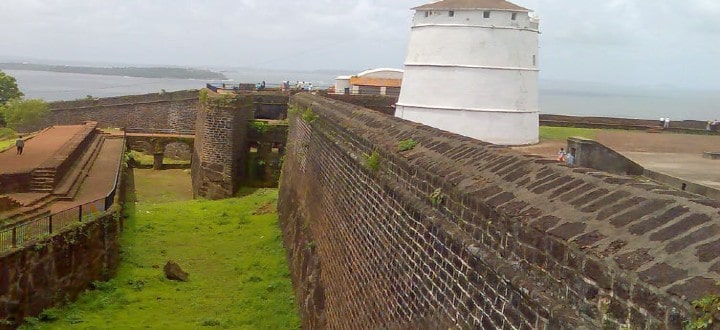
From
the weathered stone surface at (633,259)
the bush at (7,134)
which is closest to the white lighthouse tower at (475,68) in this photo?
the weathered stone surface at (633,259)

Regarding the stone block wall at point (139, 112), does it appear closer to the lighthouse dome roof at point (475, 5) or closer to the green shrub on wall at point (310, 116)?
the lighthouse dome roof at point (475, 5)

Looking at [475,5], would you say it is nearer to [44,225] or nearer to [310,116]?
[310,116]

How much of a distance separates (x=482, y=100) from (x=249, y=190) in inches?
441

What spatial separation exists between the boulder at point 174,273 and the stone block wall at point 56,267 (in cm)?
110

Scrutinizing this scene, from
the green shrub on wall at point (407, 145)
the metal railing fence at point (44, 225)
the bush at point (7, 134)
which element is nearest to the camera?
the green shrub on wall at point (407, 145)

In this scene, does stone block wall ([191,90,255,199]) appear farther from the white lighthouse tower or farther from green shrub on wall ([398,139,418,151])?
green shrub on wall ([398,139,418,151])

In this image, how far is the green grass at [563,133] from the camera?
26203 mm

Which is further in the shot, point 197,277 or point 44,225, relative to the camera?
point 197,277

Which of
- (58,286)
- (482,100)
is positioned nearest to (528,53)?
(482,100)

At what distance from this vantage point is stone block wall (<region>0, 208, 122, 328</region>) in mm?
10578

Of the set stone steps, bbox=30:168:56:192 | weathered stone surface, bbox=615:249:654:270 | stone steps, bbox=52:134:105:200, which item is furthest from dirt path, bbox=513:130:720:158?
weathered stone surface, bbox=615:249:654:270

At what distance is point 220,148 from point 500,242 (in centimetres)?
2380

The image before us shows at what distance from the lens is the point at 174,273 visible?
13945 millimetres

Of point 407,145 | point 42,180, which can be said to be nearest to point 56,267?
point 42,180
